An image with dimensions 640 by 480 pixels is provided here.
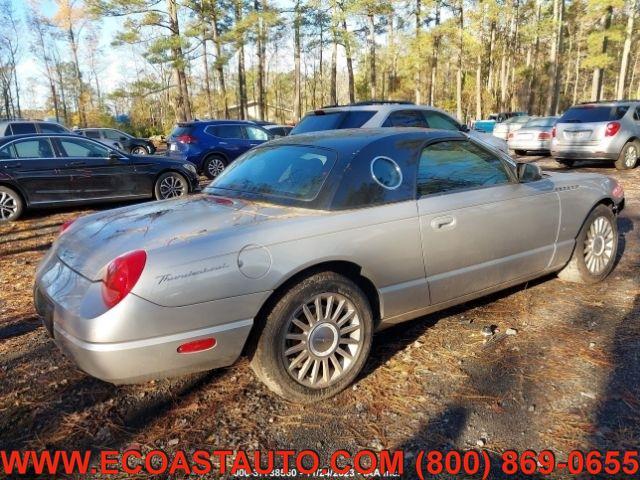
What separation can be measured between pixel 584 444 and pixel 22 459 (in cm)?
274

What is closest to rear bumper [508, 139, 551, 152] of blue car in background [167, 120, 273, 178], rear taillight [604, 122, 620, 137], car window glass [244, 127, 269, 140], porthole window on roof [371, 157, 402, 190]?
rear taillight [604, 122, 620, 137]

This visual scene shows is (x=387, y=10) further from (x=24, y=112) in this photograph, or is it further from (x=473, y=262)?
(x=24, y=112)

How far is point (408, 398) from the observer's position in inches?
113

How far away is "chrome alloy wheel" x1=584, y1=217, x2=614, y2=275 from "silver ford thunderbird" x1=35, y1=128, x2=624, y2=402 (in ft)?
1.74

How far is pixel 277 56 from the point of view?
155ft

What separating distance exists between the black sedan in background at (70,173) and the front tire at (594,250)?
23.0 feet

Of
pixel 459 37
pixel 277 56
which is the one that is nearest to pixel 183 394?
pixel 459 37

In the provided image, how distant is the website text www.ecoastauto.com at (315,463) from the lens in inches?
90.0

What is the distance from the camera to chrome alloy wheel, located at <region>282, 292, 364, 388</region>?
2.75 meters

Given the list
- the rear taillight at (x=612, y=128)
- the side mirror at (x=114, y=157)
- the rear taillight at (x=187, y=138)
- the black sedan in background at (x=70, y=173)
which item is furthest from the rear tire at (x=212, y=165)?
the rear taillight at (x=612, y=128)

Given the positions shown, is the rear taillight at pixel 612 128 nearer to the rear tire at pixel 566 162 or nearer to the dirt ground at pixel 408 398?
the rear tire at pixel 566 162

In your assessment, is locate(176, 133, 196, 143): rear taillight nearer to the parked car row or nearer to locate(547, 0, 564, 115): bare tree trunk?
the parked car row

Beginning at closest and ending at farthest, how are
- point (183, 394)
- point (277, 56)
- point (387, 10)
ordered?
point (183, 394) < point (387, 10) < point (277, 56)

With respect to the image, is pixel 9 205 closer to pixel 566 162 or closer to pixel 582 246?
pixel 582 246
